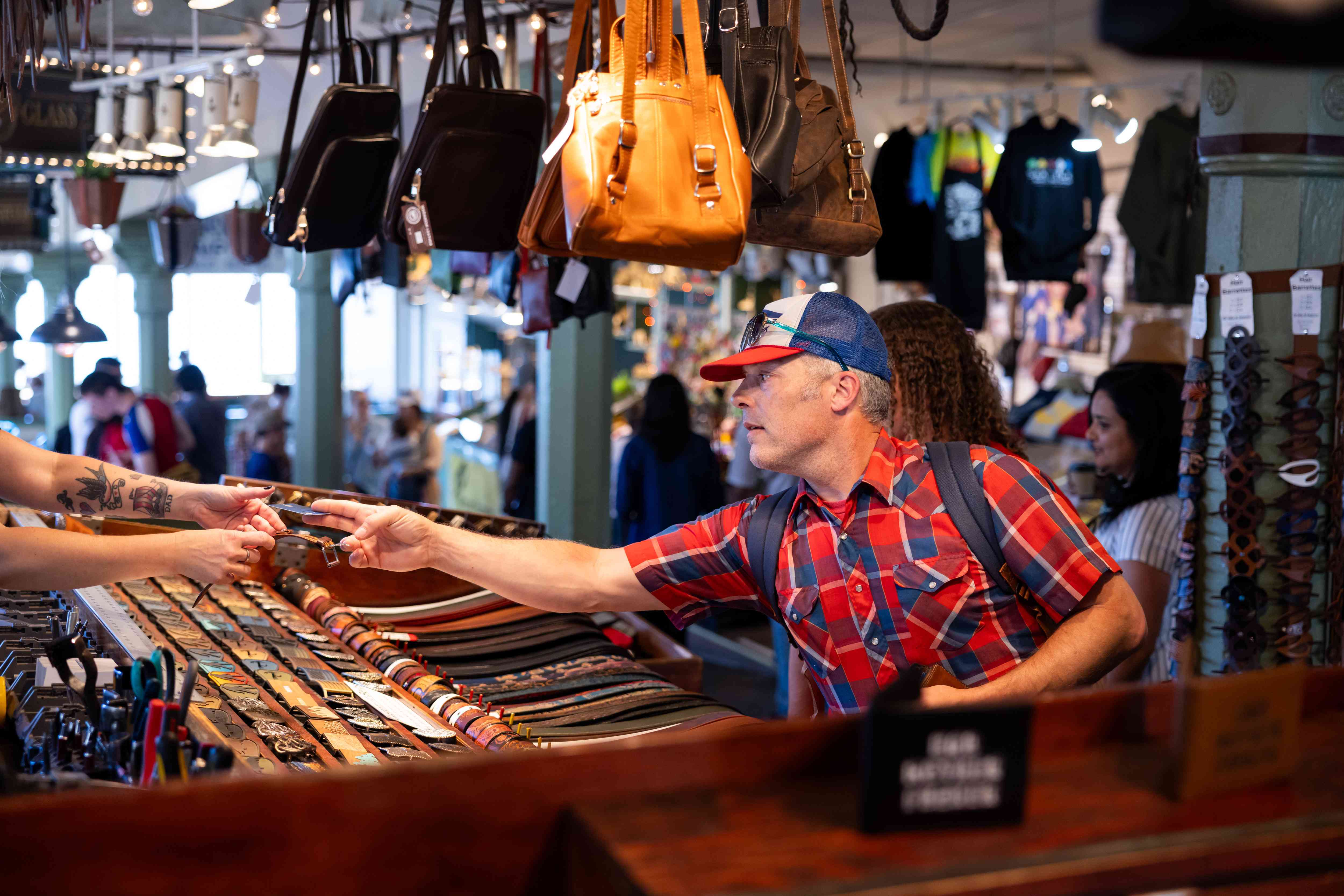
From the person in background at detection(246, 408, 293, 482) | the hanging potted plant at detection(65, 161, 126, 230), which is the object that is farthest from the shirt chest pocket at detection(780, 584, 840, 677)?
the person in background at detection(246, 408, 293, 482)

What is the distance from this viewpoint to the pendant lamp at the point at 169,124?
596 centimetres

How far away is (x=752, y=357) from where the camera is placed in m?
2.17

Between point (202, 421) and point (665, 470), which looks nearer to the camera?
point (665, 470)

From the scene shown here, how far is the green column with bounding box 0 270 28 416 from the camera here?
390cm

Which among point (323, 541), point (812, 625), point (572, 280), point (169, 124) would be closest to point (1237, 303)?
point (812, 625)

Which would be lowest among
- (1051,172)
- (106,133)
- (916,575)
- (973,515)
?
(916,575)

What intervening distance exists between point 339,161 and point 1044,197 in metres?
3.80

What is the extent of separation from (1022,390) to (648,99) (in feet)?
32.0

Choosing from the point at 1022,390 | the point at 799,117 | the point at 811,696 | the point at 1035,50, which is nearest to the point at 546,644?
the point at 811,696

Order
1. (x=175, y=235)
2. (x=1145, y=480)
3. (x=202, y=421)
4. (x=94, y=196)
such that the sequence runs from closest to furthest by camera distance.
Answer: (x=1145, y=480) < (x=94, y=196) < (x=175, y=235) < (x=202, y=421)

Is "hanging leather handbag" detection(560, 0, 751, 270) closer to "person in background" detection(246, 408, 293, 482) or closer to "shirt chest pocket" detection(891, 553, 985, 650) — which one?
"shirt chest pocket" detection(891, 553, 985, 650)

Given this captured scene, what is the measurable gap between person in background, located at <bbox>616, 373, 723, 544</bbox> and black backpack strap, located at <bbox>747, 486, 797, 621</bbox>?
3.75 meters

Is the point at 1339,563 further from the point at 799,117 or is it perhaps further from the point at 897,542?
the point at 799,117

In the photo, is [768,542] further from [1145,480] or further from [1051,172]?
[1051,172]
